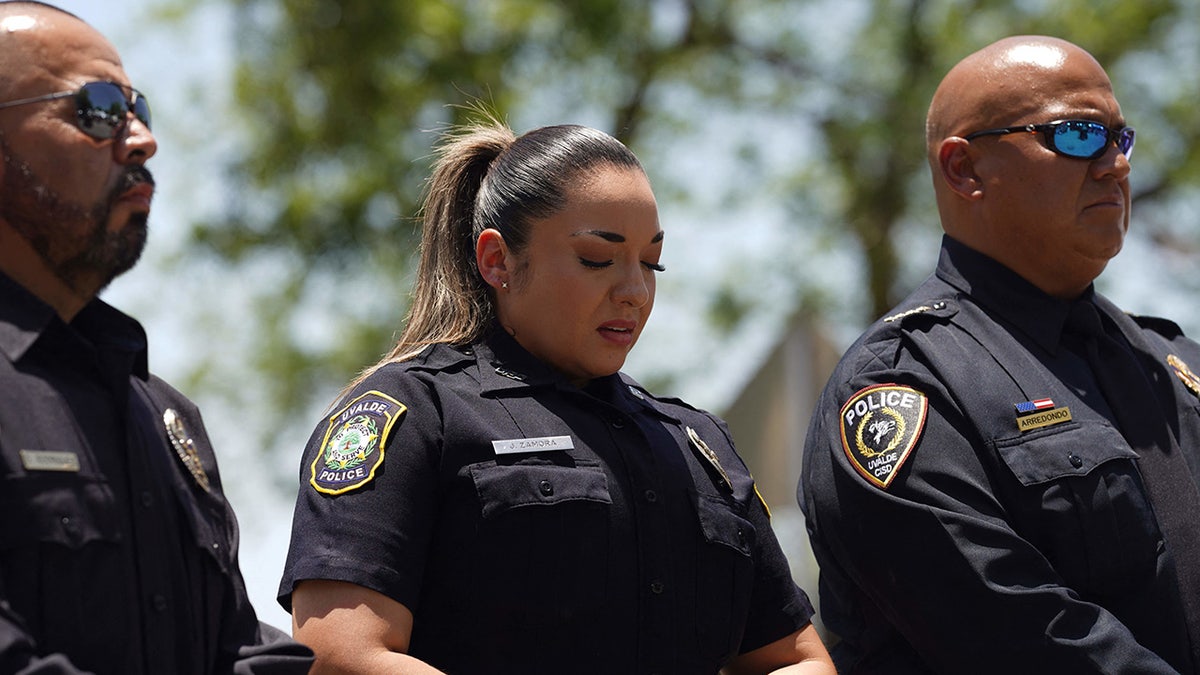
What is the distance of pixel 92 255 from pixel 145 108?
1.06 feet

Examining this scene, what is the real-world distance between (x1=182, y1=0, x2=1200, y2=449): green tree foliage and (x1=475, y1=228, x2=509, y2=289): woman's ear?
8.55 m

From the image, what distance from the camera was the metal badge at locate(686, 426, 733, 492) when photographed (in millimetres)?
3922

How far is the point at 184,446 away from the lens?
3.22 m

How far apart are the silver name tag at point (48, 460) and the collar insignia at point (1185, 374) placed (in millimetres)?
3050

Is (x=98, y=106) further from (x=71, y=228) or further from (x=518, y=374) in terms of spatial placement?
(x=518, y=374)

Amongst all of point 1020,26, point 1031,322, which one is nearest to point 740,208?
point 1020,26

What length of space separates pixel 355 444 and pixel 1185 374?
95.4 inches

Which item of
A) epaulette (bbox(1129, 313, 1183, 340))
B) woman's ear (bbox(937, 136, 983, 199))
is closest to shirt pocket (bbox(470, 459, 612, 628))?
woman's ear (bbox(937, 136, 983, 199))

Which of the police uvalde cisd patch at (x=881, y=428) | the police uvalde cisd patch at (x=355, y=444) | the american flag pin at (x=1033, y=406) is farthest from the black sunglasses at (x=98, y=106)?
the american flag pin at (x=1033, y=406)

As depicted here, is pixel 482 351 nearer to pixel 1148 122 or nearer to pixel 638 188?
pixel 638 188

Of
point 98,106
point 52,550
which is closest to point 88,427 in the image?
point 52,550

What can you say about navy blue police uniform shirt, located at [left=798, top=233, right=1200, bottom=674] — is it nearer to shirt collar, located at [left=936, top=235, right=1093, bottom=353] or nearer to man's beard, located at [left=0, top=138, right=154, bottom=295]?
shirt collar, located at [left=936, top=235, right=1093, bottom=353]

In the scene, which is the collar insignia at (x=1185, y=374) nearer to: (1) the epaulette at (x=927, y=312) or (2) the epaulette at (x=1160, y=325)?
(2) the epaulette at (x=1160, y=325)

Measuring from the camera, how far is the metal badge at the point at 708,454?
12.9ft
